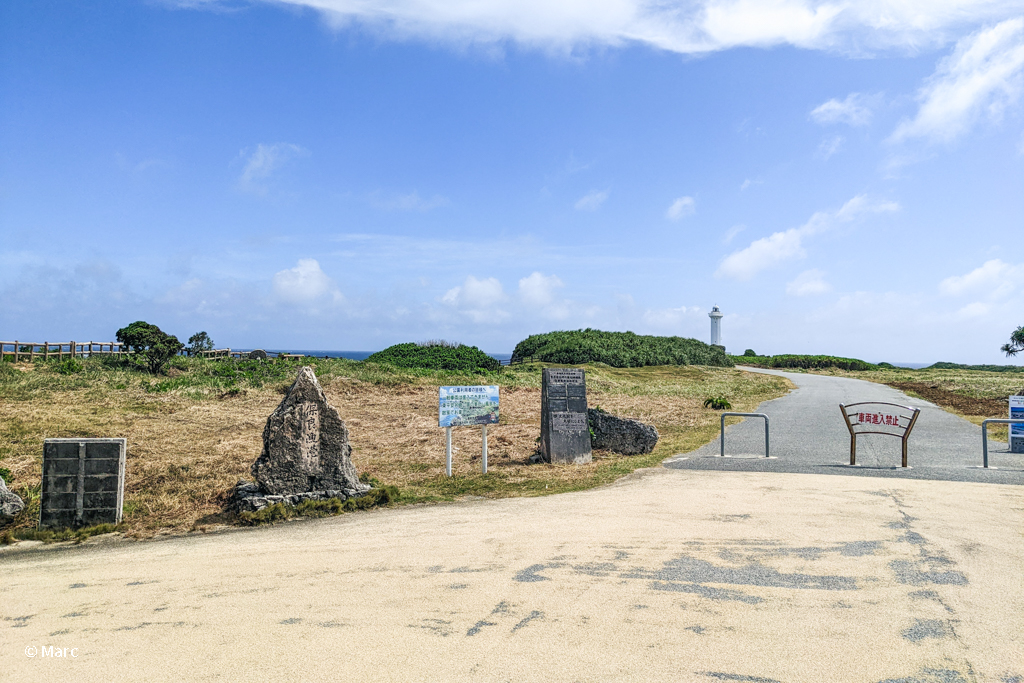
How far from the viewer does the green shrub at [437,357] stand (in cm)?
3086

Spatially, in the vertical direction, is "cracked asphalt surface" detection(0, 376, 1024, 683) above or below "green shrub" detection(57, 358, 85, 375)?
below

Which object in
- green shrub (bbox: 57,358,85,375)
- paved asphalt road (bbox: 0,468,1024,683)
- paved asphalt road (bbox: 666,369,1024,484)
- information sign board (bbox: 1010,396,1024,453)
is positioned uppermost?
green shrub (bbox: 57,358,85,375)

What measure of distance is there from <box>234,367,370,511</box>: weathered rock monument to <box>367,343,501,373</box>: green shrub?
65.9ft

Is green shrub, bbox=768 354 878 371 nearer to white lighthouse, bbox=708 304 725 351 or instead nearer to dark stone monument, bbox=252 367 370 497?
white lighthouse, bbox=708 304 725 351

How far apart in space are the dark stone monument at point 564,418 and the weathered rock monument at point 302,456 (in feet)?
13.4

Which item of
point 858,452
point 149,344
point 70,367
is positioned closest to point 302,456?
point 858,452

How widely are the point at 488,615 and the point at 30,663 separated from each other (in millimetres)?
3179

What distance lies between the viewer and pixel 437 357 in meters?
32.3

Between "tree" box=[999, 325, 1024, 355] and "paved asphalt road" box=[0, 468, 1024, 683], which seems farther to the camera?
"tree" box=[999, 325, 1024, 355]

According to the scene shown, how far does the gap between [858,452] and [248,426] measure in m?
13.5

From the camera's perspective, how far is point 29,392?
17031 mm

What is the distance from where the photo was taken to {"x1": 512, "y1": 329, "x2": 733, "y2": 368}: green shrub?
42.1 metres

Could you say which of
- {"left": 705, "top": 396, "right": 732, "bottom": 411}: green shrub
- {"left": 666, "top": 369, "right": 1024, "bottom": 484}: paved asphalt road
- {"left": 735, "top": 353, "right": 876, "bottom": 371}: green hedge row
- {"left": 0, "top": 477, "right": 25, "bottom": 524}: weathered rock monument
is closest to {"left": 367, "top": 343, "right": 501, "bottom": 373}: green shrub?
{"left": 705, "top": 396, "right": 732, "bottom": 411}: green shrub

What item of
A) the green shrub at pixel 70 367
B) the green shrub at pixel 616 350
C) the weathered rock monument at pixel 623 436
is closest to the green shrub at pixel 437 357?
the green shrub at pixel 616 350
